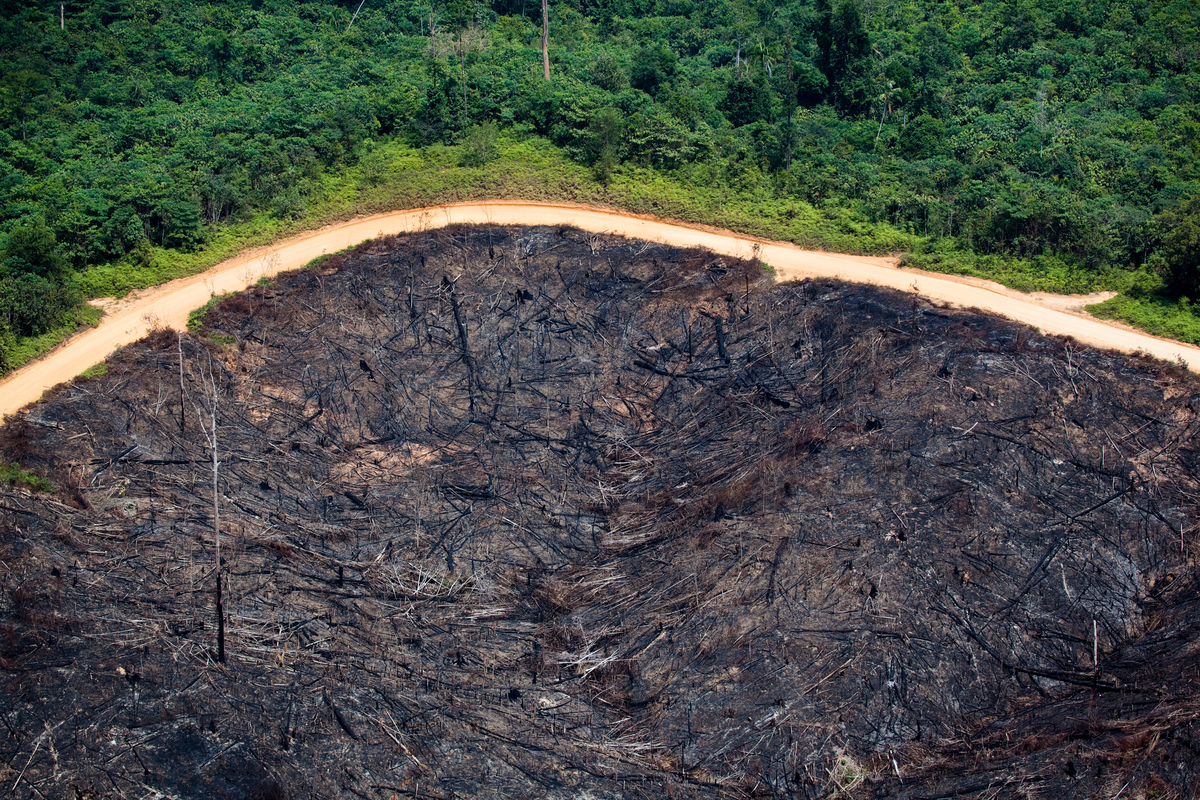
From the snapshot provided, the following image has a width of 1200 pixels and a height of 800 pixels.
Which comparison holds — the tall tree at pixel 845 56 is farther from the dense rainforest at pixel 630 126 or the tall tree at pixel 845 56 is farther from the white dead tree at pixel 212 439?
the white dead tree at pixel 212 439

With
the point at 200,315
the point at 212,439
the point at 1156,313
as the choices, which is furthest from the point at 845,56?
the point at 212,439

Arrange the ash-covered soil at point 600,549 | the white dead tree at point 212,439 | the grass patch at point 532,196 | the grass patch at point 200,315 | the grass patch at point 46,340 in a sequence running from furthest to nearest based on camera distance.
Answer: the grass patch at point 532,196, the grass patch at point 200,315, the grass patch at point 46,340, the white dead tree at point 212,439, the ash-covered soil at point 600,549

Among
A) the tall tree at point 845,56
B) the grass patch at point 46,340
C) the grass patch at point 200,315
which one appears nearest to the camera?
the grass patch at point 46,340

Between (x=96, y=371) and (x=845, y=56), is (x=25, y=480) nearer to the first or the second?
(x=96, y=371)

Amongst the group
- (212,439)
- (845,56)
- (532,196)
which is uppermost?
(845,56)

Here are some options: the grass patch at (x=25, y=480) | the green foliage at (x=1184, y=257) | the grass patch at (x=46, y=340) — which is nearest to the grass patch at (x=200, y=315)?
the grass patch at (x=46, y=340)

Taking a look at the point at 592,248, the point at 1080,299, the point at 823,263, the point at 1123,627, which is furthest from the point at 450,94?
the point at 1123,627

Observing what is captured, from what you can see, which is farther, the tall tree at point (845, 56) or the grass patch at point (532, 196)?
the tall tree at point (845, 56)
